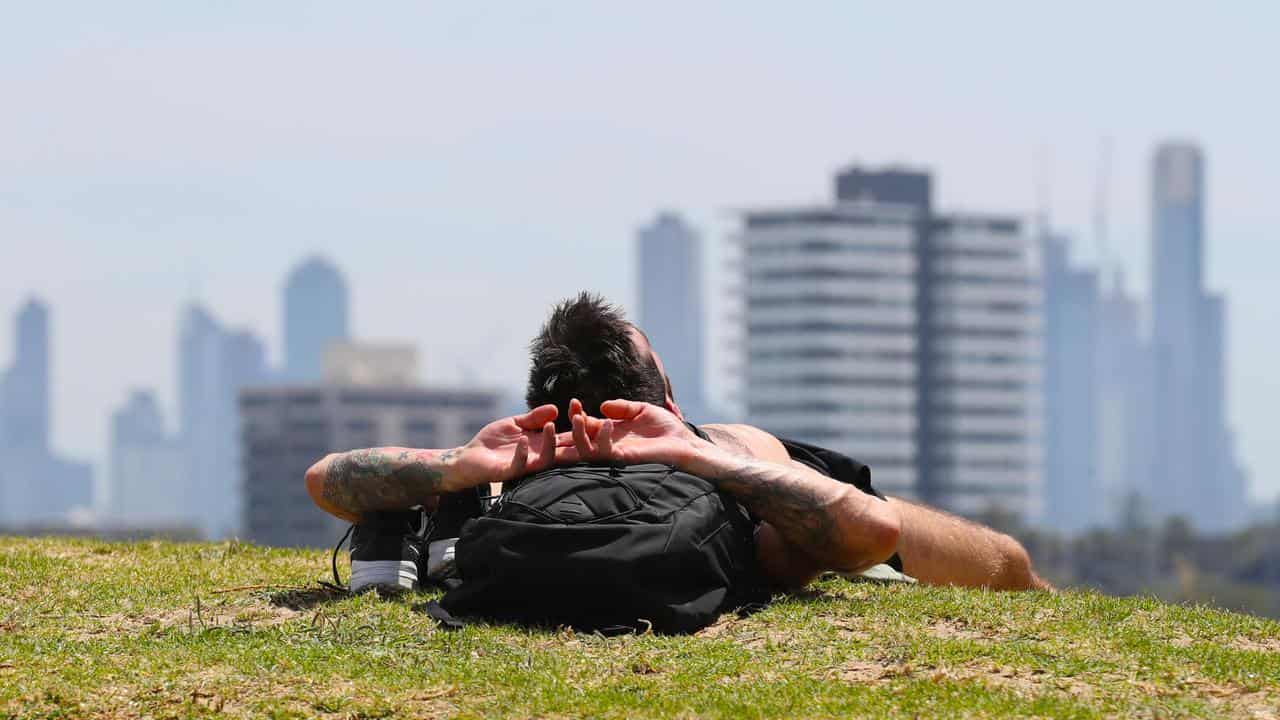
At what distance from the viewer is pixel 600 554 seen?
27.4 feet

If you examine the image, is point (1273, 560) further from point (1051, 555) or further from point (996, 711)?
point (996, 711)

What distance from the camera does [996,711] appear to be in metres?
6.84

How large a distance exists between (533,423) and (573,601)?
1121 mm

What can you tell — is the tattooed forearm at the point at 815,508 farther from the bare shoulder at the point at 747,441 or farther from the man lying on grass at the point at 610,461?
the bare shoulder at the point at 747,441

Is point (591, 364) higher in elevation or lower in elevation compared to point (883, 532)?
higher

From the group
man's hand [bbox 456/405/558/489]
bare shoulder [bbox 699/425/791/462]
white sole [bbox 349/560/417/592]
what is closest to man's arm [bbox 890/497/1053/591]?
bare shoulder [bbox 699/425/791/462]

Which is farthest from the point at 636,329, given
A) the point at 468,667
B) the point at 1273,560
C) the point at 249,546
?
the point at 1273,560

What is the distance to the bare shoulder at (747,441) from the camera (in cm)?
959

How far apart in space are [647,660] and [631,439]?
5.48 ft

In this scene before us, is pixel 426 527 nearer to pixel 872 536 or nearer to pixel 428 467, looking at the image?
pixel 428 467

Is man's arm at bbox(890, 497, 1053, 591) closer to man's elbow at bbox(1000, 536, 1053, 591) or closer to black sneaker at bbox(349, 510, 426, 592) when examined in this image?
man's elbow at bbox(1000, 536, 1053, 591)

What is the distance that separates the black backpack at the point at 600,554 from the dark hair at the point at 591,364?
22.3 inches

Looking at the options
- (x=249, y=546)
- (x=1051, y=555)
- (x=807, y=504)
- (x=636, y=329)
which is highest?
(x=636, y=329)

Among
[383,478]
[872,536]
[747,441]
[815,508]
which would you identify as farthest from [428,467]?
[872,536]
